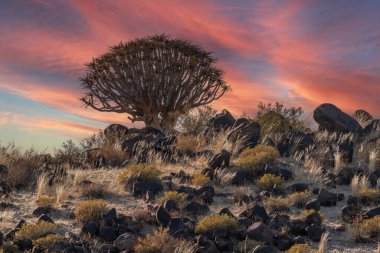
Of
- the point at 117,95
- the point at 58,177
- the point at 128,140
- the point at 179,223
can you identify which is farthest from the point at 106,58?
the point at 179,223

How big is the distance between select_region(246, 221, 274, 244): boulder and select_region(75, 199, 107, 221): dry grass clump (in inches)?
130

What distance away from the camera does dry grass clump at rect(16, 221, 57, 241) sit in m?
10.3

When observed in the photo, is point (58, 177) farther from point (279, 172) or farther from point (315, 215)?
point (315, 215)

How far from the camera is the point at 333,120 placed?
74.2 ft

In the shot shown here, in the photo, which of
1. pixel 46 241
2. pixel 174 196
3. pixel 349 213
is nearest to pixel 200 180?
pixel 174 196

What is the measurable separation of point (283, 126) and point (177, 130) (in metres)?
5.45

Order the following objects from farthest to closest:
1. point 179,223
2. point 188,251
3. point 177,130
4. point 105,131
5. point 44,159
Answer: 1. point 177,130
2. point 105,131
3. point 44,159
4. point 179,223
5. point 188,251

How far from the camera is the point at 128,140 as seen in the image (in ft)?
62.7

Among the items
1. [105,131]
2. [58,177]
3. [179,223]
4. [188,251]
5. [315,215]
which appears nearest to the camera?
[188,251]

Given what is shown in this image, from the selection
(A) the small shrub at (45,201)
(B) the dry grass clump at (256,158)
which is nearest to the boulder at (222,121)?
(B) the dry grass clump at (256,158)

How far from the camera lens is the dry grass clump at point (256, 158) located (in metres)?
15.4

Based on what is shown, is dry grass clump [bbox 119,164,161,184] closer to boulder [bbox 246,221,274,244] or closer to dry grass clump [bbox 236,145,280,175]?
dry grass clump [bbox 236,145,280,175]

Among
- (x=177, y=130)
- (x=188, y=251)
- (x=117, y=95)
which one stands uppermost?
(x=117, y=95)

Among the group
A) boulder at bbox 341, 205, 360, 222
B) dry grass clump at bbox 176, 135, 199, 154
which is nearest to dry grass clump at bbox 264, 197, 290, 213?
boulder at bbox 341, 205, 360, 222
